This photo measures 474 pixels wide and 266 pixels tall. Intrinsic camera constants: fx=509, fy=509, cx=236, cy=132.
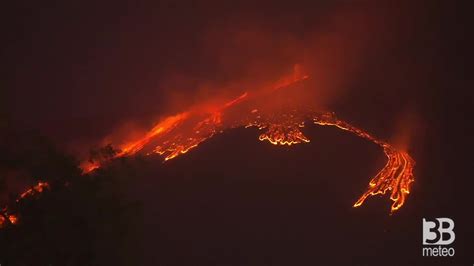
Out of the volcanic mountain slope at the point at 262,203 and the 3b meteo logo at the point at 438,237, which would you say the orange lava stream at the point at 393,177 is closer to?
the volcanic mountain slope at the point at 262,203

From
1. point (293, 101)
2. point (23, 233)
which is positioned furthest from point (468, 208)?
point (23, 233)

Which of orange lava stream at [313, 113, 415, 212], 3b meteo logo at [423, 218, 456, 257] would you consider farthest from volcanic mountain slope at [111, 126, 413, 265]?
3b meteo logo at [423, 218, 456, 257]

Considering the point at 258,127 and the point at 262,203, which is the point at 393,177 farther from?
the point at 258,127

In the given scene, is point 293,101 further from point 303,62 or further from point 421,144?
point 421,144

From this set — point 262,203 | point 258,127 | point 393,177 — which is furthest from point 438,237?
point 258,127

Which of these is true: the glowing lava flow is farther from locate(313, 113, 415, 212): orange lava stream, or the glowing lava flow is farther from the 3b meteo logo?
the 3b meteo logo

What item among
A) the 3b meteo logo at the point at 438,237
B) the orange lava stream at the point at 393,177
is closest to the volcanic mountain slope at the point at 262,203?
the orange lava stream at the point at 393,177
